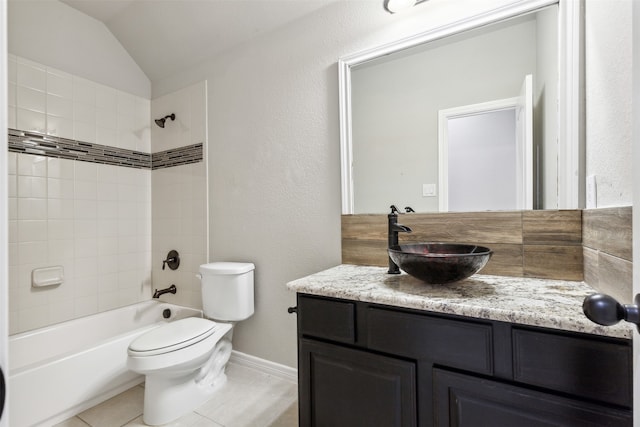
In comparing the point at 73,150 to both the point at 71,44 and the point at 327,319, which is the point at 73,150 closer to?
the point at 71,44

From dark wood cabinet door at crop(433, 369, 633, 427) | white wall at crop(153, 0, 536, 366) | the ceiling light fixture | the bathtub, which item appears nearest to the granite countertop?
dark wood cabinet door at crop(433, 369, 633, 427)

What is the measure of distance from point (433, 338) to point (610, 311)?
1.84ft

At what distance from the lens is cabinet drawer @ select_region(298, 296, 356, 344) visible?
1.08m

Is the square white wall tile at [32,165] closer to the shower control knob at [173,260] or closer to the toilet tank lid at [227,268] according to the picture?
the shower control knob at [173,260]

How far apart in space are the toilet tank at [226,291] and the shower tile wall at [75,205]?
0.98 m

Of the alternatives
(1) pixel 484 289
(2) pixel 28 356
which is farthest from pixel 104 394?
(1) pixel 484 289

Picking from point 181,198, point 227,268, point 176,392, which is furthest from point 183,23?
point 176,392

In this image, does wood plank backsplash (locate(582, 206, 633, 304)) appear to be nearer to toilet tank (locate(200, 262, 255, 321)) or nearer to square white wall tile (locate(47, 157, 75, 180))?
toilet tank (locate(200, 262, 255, 321))

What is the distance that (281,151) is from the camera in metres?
1.92

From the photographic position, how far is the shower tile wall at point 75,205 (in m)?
1.91

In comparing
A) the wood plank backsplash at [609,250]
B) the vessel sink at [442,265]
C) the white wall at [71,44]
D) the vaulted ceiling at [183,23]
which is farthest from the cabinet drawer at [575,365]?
the white wall at [71,44]

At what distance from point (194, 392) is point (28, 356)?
1115 mm

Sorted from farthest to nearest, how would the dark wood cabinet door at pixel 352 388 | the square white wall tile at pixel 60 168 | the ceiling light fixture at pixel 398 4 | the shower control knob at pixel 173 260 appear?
the shower control knob at pixel 173 260 < the square white wall tile at pixel 60 168 < the ceiling light fixture at pixel 398 4 < the dark wood cabinet door at pixel 352 388

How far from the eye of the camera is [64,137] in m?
2.13
